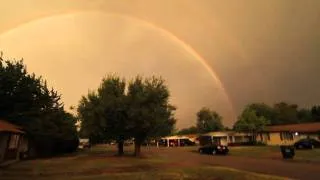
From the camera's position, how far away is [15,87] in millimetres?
45031

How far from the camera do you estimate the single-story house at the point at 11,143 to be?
32.5 meters

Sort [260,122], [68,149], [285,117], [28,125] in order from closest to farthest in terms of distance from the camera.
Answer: [28,125] → [68,149] → [260,122] → [285,117]

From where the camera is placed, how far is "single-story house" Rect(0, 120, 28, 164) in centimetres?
3250

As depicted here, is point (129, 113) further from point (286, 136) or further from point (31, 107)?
point (286, 136)

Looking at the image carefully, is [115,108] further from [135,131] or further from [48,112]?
[48,112]

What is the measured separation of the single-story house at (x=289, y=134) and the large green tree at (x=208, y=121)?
5925cm

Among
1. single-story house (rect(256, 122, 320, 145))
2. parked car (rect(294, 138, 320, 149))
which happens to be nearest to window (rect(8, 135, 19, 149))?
parked car (rect(294, 138, 320, 149))

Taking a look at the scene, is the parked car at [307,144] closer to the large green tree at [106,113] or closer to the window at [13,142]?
the large green tree at [106,113]

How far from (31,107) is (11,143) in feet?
25.3

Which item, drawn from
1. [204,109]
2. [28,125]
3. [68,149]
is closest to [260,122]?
[68,149]

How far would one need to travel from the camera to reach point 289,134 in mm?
75375

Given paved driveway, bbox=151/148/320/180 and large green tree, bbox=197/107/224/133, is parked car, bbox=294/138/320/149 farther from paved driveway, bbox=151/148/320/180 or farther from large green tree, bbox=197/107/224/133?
large green tree, bbox=197/107/224/133

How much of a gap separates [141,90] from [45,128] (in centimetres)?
1172

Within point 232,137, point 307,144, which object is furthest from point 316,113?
point 307,144
